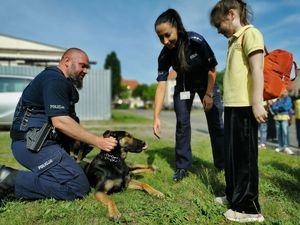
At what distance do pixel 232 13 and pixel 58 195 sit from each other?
8.15 ft

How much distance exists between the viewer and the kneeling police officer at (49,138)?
336 cm

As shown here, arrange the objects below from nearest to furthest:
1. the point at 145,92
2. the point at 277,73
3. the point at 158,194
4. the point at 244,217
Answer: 1. the point at 277,73
2. the point at 244,217
3. the point at 158,194
4. the point at 145,92

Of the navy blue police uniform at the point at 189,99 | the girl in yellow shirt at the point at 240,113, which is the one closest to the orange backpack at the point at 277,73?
the girl in yellow shirt at the point at 240,113

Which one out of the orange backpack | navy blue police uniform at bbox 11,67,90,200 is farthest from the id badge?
the orange backpack

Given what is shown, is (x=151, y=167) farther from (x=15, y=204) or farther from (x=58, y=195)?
(x=15, y=204)

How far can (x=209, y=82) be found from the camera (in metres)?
4.32

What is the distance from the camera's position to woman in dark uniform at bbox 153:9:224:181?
418cm

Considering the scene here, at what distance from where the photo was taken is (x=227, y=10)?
2.81 m

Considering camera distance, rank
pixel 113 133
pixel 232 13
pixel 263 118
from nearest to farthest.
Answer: pixel 263 118 → pixel 232 13 → pixel 113 133

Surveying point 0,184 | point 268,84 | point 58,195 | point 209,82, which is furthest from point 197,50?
point 0,184

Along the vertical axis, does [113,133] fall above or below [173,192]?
above

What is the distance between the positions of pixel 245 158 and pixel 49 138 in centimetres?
207

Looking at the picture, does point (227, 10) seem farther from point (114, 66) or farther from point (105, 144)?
point (114, 66)

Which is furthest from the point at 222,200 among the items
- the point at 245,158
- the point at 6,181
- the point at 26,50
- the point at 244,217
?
the point at 26,50
